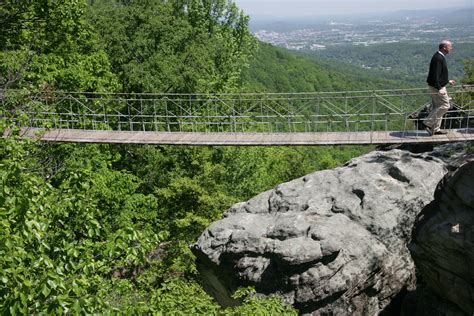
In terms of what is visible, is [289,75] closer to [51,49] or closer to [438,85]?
[51,49]

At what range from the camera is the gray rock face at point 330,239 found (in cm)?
1190

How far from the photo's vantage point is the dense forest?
559 centimetres

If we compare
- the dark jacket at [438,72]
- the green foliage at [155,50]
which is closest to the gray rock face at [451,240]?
the dark jacket at [438,72]

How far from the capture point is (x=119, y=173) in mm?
17203

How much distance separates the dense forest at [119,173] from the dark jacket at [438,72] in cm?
598

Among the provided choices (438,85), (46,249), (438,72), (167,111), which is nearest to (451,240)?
(438,85)

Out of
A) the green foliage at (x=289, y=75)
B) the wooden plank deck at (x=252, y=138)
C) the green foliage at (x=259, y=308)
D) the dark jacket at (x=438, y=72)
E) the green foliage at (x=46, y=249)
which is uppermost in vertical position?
the dark jacket at (x=438, y=72)

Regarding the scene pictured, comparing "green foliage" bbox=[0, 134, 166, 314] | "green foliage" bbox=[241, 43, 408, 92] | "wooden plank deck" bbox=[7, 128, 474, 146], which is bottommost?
"green foliage" bbox=[241, 43, 408, 92]

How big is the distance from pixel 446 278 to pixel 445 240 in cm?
94

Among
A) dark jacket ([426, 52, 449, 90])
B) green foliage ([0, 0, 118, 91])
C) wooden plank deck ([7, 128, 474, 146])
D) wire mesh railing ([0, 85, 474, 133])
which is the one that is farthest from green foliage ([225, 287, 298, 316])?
green foliage ([0, 0, 118, 91])

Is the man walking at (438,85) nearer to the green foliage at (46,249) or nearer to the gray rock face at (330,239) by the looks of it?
the gray rock face at (330,239)

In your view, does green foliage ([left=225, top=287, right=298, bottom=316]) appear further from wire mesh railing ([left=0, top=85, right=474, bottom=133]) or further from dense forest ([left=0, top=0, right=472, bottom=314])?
wire mesh railing ([left=0, top=85, right=474, bottom=133])

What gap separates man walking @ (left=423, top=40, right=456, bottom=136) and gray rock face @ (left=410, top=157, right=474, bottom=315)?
4.64 ft

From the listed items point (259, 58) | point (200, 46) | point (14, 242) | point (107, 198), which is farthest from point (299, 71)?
point (14, 242)
